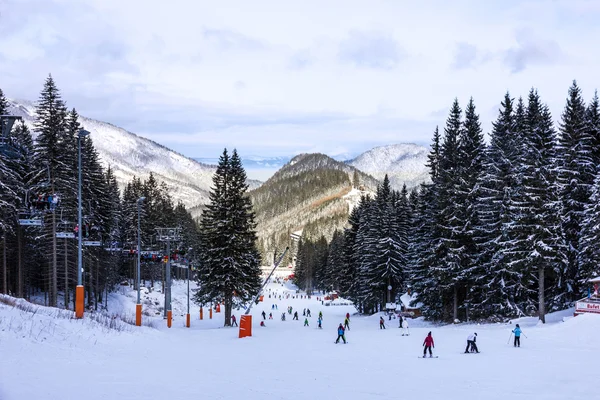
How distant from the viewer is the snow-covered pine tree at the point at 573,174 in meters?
39.9

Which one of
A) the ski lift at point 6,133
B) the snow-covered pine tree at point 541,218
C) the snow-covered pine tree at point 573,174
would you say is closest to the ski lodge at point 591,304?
the snow-covered pine tree at point 541,218

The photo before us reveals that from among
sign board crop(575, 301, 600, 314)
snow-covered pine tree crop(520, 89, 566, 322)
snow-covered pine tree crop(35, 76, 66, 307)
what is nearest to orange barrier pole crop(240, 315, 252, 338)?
snow-covered pine tree crop(35, 76, 66, 307)

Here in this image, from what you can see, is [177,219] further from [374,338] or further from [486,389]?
[486,389]

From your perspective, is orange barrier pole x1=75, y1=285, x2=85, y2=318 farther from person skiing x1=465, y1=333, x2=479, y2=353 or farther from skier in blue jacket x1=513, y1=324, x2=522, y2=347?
skier in blue jacket x1=513, y1=324, x2=522, y2=347

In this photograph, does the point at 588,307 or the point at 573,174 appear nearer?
the point at 588,307

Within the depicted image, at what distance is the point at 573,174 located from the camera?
40250 mm

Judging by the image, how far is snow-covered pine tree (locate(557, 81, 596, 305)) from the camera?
39.9 metres

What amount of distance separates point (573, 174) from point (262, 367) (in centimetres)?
3085

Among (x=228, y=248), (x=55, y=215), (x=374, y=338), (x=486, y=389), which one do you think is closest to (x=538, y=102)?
(x=374, y=338)

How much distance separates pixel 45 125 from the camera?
3559 cm

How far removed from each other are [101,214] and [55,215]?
12.7 m

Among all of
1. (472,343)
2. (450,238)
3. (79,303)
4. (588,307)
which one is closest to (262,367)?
(79,303)

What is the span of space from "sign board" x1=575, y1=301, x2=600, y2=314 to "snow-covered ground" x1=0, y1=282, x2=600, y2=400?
2471 mm

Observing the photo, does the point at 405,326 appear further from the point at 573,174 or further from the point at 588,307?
the point at 573,174
